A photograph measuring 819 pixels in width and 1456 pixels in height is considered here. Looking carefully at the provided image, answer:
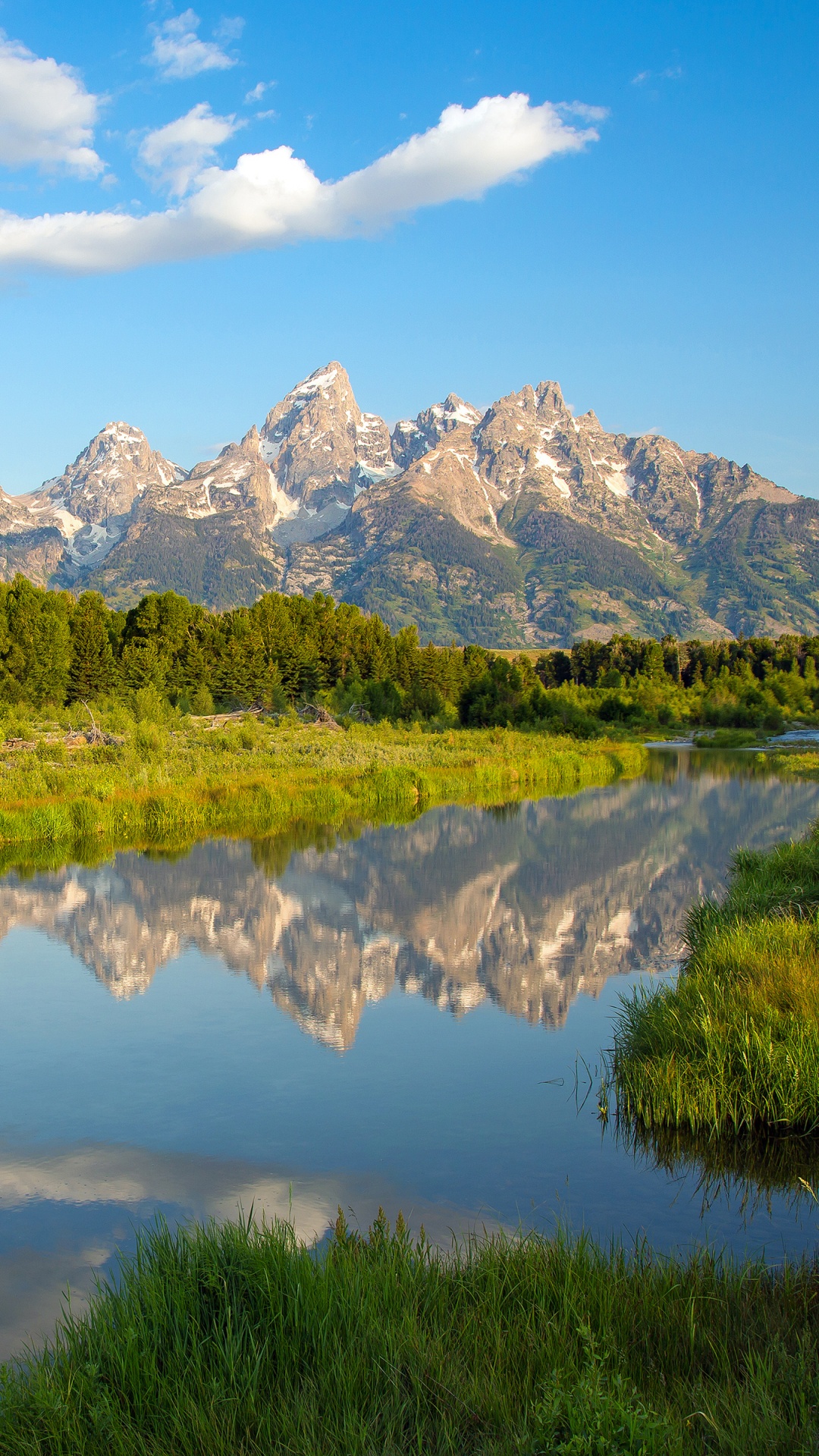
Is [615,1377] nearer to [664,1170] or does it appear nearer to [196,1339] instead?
[196,1339]

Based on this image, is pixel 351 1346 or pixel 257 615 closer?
pixel 351 1346

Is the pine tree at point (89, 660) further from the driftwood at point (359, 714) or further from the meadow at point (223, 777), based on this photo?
the driftwood at point (359, 714)

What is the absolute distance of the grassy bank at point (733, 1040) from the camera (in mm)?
8672

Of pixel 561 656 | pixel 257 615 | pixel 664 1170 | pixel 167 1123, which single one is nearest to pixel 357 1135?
pixel 167 1123

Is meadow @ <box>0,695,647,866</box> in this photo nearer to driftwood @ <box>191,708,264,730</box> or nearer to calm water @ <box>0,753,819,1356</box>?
driftwood @ <box>191,708,264,730</box>

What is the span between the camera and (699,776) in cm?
4519

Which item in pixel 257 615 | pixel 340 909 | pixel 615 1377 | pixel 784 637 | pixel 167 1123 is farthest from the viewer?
pixel 784 637

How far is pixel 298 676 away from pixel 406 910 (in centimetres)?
4929

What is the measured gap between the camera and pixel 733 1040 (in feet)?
30.1

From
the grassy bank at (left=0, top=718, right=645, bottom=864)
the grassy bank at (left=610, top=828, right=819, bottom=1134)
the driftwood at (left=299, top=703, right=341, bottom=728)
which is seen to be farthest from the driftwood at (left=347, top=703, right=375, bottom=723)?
the grassy bank at (left=610, top=828, right=819, bottom=1134)

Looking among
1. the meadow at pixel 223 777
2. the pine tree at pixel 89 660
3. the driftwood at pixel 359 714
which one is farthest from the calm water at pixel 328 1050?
the driftwood at pixel 359 714

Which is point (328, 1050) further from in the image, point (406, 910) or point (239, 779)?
point (239, 779)

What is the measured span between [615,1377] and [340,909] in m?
14.7

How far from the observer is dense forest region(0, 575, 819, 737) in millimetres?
53969
